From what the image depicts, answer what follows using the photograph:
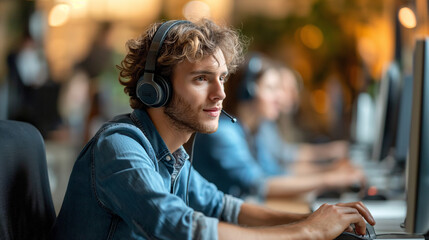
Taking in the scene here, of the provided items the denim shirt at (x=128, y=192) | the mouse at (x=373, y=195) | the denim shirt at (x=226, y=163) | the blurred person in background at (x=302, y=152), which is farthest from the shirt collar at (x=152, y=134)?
the blurred person in background at (x=302, y=152)

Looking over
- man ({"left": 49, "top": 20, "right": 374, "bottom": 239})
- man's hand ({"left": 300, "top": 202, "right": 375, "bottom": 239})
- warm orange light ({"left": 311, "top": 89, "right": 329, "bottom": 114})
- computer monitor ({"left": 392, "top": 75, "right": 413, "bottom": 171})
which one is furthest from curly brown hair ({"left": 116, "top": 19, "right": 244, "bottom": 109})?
warm orange light ({"left": 311, "top": 89, "right": 329, "bottom": 114})

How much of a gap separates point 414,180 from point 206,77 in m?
0.45

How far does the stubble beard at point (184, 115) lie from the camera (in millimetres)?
1120

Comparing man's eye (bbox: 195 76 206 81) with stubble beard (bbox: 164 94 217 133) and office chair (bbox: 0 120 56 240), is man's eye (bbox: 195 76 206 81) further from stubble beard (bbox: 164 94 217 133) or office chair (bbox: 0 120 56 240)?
office chair (bbox: 0 120 56 240)

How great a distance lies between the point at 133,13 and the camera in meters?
10.2

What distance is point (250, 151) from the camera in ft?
8.22

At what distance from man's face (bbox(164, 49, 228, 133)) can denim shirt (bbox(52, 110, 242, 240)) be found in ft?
0.26

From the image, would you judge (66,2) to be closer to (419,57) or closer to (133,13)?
(419,57)

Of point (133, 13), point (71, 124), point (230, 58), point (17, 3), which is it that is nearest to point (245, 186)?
point (230, 58)

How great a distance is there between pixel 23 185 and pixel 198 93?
0.43m

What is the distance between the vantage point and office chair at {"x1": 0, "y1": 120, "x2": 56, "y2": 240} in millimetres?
1116

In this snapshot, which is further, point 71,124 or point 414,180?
point 71,124

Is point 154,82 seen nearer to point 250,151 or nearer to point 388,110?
point 388,110

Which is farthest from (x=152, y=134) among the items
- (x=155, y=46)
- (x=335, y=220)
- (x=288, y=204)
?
(x=288, y=204)
